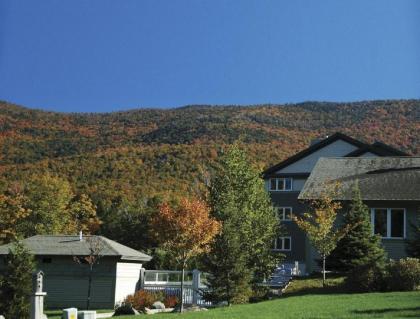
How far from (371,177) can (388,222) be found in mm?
3066

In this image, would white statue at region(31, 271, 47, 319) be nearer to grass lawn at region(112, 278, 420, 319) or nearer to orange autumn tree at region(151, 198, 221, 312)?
grass lawn at region(112, 278, 420, 319)

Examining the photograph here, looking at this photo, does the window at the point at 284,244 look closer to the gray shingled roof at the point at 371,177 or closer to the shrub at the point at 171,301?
the gray shingled roof at the point at 371,177

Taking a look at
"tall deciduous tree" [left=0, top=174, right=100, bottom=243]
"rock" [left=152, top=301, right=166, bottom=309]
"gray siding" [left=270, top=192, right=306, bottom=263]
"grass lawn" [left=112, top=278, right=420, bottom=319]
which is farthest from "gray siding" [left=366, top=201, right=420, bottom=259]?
"tall deciduous tree" [left=0, top=174, right=100, bottom=243]

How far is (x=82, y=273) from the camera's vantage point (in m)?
31.9

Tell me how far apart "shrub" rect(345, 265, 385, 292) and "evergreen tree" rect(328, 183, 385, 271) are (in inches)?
168

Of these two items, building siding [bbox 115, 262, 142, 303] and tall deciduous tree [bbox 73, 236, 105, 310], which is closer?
tall deciduous tree [bbox 73, 236, 105, 310]

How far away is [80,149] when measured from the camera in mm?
83000

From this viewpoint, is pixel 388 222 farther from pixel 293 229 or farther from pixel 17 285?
pixel 17 285

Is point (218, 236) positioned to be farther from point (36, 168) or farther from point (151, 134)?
point (151, 134)

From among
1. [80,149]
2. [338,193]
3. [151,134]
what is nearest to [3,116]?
[80,149]

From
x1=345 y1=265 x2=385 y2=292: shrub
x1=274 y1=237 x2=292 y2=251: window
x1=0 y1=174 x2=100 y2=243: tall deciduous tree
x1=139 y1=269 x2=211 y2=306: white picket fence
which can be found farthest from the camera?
x1=274 y1=237 x2=292 y2=251: window

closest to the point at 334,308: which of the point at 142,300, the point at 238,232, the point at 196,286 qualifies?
the point at 238,232

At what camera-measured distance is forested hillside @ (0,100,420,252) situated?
7019 cm

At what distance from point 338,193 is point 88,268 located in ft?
42.2
